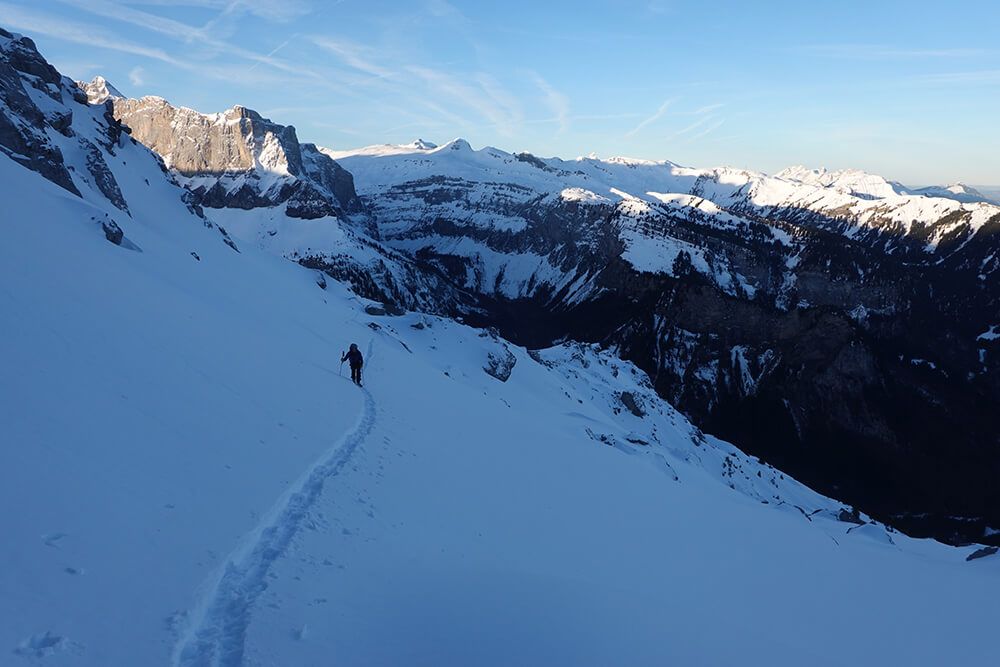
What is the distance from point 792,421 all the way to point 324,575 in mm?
149298

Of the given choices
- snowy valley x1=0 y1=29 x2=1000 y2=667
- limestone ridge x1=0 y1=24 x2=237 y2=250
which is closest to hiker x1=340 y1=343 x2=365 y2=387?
snowy valley x1=0 y1=29 x2=1000 y2=667

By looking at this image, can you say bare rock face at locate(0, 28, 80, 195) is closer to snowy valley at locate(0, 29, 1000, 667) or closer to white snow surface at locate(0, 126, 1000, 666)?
snowy valley at locate(0, 29, 1000, 667)

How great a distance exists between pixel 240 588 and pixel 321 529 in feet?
8.28

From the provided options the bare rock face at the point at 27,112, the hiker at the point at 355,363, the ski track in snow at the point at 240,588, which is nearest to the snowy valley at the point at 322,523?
the ski track in snow at the point at 240,588

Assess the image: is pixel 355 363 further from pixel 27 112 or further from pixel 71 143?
pixel 71 143

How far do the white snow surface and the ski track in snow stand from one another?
0.12 feet

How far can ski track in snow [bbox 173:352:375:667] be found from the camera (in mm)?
6348

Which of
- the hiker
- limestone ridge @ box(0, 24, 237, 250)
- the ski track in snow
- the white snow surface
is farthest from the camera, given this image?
limestone ridge @ box(0, 24, 237, 250)

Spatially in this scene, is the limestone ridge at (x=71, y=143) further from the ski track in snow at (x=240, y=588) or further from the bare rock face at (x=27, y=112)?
the ski track in snow at (x=240, y=588)

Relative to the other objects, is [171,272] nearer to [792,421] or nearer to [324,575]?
[324,575]

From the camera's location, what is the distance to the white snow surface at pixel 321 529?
272 inches

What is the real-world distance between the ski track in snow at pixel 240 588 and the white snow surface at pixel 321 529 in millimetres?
36

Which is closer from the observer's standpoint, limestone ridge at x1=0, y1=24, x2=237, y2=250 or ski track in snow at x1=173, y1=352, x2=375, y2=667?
ski track in snow at x1=173, y1=352, x2=375, y2=667

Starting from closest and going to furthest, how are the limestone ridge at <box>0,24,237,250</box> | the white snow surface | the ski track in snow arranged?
the ski track in snow, the white snow surface, the limestone ridge at <box>0,24,237,250</box>
